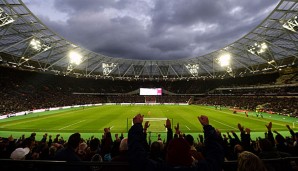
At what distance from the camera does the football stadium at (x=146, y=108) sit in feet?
11.3

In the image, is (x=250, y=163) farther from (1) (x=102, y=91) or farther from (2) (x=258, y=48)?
(1) (x=102, y=91)

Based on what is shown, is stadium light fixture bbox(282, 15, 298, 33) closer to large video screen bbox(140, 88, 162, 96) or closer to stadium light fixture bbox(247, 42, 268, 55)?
stadium light fixture bbox(247, 42, 268, 55)

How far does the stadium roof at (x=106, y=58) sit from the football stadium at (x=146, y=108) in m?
0.27

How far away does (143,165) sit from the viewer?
2836 millimetres

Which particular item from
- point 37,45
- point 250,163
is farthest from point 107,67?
point 250,163

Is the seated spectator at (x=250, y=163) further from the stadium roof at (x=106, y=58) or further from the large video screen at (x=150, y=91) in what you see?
the large video screen at (x=150, y=91)

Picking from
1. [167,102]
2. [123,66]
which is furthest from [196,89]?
[123,66]

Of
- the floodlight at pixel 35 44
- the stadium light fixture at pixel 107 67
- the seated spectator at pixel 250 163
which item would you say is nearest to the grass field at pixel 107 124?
the floodlight at pixel 35 44

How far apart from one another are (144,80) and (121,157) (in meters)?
120

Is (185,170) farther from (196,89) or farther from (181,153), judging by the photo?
(196,89)

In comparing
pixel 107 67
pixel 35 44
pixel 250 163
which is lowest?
pixel 250 163

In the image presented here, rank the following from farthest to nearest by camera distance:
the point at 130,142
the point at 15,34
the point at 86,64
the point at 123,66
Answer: the point at 123,66 → the point at 86,64 → the point at 15,34 → the point at 130,142

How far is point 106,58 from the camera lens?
87188 millimetres

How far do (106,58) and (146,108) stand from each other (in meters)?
33.0
